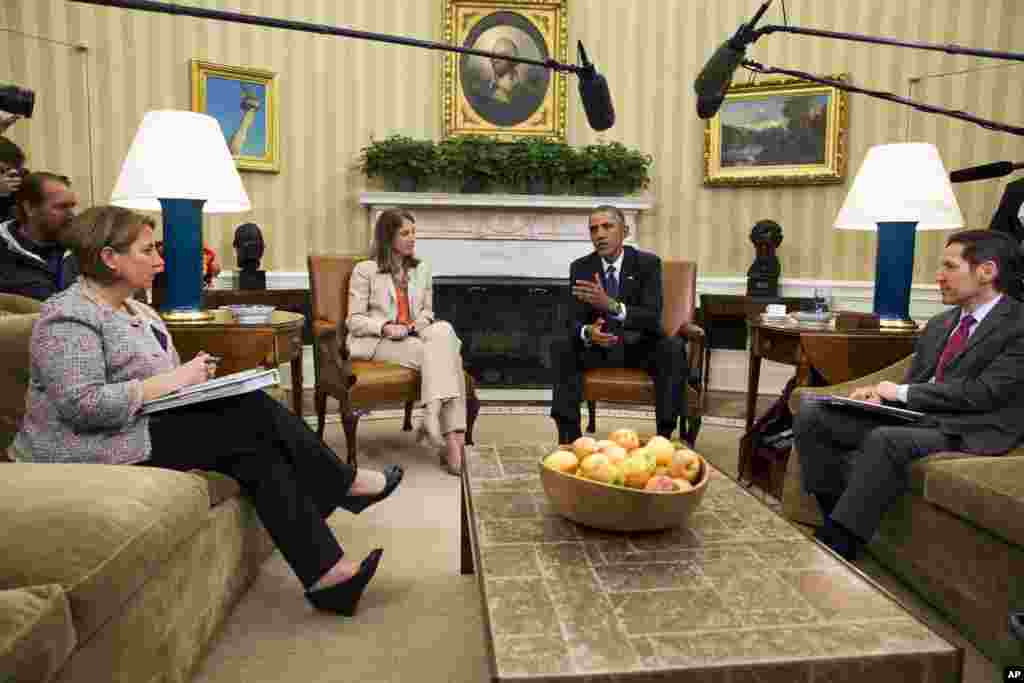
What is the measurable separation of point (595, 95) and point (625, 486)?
2.94ft

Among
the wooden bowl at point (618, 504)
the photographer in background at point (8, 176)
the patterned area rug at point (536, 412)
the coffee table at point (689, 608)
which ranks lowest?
the patterned area rug at point (536, 412)

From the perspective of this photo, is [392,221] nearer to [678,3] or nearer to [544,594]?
[544,594]

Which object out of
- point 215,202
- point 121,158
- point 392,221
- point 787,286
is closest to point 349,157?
point 121,158

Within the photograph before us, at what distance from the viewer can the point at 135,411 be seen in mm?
2143

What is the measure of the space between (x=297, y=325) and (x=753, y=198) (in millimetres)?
4220

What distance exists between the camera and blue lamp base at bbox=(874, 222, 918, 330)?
3654mm

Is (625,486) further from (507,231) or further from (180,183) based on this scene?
(507,231)

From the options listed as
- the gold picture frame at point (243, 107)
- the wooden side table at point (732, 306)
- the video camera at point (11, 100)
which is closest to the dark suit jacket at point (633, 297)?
the wooden side table at point (732, 306)

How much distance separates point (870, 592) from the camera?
148cm

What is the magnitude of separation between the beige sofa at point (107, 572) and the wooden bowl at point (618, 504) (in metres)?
0.94

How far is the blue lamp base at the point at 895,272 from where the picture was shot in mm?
3654

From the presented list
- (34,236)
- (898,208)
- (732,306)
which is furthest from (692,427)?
(34,236)

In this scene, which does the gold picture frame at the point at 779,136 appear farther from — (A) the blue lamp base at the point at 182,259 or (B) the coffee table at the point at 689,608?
(B) the coffee table at the point at 689,608

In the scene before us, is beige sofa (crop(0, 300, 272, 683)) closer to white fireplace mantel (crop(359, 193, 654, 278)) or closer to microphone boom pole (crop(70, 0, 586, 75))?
microphone boom pole (crop(70, 0, 586, 75))
